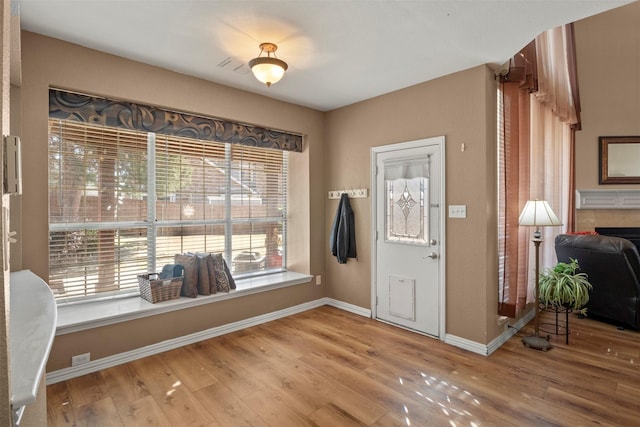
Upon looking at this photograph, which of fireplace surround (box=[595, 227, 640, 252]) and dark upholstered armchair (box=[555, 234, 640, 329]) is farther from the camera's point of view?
fireplace surround (box=[595, 227, 640, 252])

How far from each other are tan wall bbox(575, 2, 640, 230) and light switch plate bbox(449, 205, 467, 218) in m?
3.63

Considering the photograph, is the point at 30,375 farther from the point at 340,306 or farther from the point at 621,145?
the point at 621,145

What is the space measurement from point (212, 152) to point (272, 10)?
1.90 metres

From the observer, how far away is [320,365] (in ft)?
9.39

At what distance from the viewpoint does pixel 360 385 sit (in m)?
2.54

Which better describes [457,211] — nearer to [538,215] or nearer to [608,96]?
[538,215]

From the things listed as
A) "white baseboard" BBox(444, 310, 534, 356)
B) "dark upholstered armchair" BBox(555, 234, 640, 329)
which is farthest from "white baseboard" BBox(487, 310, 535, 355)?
"dark upholstered armchair" BBox(555, 234, 640, 329)

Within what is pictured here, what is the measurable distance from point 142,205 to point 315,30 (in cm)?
228

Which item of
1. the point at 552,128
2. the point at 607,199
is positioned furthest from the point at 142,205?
the point at 607,199

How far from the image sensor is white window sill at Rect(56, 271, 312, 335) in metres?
2.62

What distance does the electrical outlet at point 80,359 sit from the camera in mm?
2643

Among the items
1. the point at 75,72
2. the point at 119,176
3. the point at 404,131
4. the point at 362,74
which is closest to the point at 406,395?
the point at 404,131

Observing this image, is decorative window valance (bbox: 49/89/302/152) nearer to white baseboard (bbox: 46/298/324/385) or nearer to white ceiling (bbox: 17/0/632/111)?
white ceiling (bbox: 17/0/632/111)

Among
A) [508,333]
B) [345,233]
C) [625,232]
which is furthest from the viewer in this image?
[625,232]
